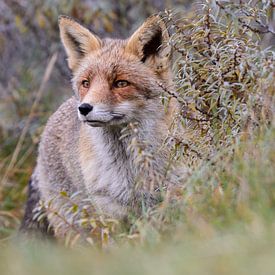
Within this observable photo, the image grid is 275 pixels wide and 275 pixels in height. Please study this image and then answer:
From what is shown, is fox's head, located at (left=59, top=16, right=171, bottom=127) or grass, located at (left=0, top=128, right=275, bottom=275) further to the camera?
fox's head, located at (left=59, top=16, right=171, bottom=127)

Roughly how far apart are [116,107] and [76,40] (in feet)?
4.32

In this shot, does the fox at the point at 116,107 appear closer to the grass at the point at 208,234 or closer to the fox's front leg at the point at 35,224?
the fox's front leg at the point at 35,224

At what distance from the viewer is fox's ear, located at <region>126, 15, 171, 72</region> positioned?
7293 millimetres

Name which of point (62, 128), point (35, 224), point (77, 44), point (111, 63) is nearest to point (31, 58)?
point (62, 128)

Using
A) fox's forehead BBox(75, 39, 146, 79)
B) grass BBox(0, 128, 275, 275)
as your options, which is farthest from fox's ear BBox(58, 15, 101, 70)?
grass BBox(0, 128, 275, 275)

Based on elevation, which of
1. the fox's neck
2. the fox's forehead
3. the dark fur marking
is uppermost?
the dark fur marking

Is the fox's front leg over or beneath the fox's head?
beneath

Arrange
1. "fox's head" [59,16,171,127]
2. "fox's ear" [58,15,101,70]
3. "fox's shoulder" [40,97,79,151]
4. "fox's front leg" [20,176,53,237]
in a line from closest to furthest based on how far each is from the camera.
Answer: "fox's head" [59,16,171,127] < "fox's ear" [58,15,101,70] < "fox's shoulder" [40,97,79,151] < "fox's front leg" [20,176,53,237]

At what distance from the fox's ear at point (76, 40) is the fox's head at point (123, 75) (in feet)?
0.04

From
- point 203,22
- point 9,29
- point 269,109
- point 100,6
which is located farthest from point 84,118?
point 9,29

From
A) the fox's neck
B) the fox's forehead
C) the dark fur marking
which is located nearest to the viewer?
the fox's neck

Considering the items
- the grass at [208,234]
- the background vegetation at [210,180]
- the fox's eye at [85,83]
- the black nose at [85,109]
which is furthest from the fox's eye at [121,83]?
the grass at [208,234]

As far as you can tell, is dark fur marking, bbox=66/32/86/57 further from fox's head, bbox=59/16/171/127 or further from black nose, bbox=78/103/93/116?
black nose, bbox=78/103/93/116

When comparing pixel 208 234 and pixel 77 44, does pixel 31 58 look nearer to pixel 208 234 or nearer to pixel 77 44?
pixel 77 44
